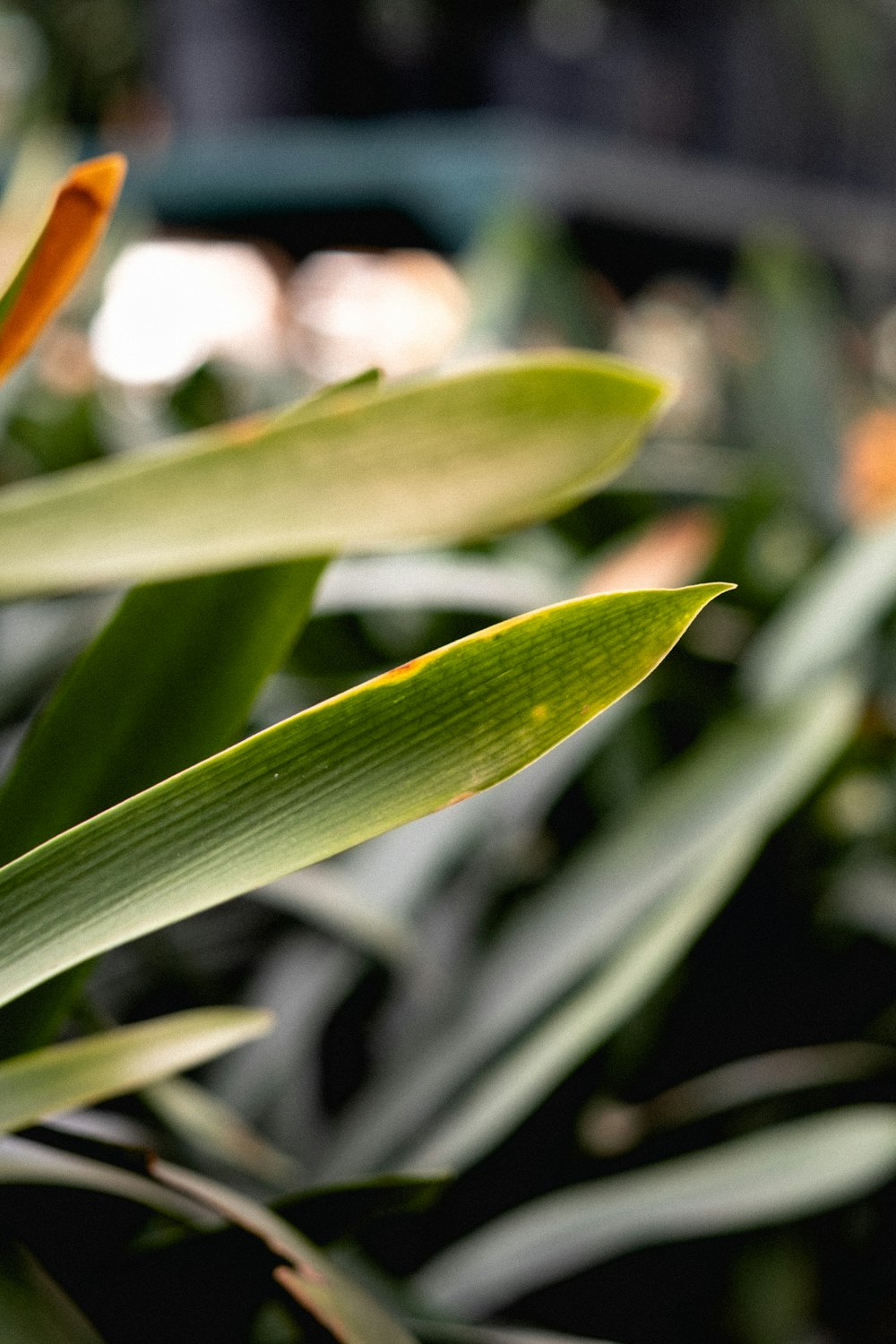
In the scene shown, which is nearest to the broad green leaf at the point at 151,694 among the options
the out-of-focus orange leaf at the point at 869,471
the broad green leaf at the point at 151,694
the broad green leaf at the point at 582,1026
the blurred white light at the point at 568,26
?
the broad green leaf at the point at 151,694

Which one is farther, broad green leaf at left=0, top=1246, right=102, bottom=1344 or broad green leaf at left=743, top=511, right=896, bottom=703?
broad green leaf at left=743, top=511, right=896, bottom=703

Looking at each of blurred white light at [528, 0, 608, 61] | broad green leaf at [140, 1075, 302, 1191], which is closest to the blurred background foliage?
broad green leaf at [140, 1075, 302, 1191]

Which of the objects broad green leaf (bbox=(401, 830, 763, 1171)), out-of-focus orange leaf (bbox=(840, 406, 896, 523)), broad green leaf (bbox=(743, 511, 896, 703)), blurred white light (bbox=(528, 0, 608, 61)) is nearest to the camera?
broad green leaf (bbox=(401, 830, 763, 1171))

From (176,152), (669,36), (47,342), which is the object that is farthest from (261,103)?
(47,342)

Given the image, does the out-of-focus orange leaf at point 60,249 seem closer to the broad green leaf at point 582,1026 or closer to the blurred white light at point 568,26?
the broad green leaf at point 582,1026

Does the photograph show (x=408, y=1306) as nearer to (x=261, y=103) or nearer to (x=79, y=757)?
(x=79, y=757)

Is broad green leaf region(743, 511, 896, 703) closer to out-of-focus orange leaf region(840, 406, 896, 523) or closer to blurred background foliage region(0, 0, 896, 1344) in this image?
blurred background foliage region(0, 0, 896, 1344)

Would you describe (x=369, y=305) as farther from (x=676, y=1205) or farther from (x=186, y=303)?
(x=676, y=1205)
